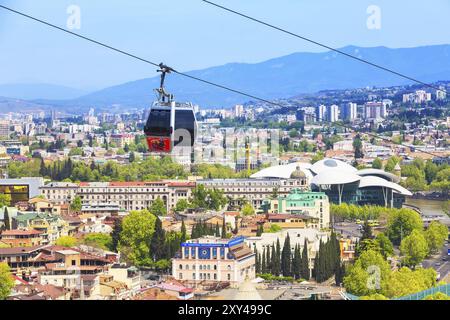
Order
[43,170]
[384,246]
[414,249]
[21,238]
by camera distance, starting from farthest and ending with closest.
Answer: [43,170] → [21,238] → [384,246] → [414,249]

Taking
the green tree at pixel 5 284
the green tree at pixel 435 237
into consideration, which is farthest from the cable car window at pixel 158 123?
the green tree at pixel 435 237

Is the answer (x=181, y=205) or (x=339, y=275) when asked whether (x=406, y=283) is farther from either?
(x=181, y=205)

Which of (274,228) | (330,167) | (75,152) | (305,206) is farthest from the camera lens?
(75,152)

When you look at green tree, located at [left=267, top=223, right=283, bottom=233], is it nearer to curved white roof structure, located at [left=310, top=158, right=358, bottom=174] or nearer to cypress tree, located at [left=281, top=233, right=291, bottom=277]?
cypress tree, located at [left=281, top=233, right=291, bottom=277]

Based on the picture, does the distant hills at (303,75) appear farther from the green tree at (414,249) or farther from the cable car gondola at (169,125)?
the cable car gondola at (169,125)

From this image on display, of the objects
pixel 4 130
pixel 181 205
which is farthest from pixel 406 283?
pixel 4 130

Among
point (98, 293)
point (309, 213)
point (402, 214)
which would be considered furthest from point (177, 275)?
point (309, 213)

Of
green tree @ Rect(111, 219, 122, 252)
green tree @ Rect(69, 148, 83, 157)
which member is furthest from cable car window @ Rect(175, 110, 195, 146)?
green tree @ Rect(69, 148, 83, 157)
